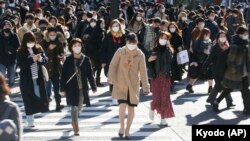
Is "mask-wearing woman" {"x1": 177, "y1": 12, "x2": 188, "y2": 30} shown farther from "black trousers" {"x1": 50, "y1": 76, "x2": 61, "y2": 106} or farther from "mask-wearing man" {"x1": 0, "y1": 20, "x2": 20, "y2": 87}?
"black trousers" {"x1": 50, "y1": 76, "x2": 61, "y2": 106}

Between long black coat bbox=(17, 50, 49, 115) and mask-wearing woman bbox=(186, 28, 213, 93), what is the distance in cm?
505

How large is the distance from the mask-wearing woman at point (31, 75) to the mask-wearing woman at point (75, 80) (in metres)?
0.72

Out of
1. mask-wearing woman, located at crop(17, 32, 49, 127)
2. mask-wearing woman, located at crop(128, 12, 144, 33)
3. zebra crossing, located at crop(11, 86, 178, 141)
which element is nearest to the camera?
zebra crossing, located at crop(11, 86, 178, 141)

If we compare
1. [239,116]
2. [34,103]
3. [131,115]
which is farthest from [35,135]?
[239,116]

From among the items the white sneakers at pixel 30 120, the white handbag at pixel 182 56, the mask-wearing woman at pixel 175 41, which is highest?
the mask-wearing woman at pixel 175 41

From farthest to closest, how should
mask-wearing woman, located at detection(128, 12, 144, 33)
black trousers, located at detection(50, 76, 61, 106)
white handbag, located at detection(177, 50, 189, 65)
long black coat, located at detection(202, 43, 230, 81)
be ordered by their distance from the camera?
mask-wearing woman, located at detection(128, 12, 144, 33)
white handbag, located at detection(177, 50, 189, 65)
black trousers, located at detection(50, 76, 61, 106)
long black coat, located at detection(202, 43, 230, 81)

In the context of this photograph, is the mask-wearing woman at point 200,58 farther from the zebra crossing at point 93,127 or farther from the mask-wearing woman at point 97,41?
the zebra crossing at point 93,127

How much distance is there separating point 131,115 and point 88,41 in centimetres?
579

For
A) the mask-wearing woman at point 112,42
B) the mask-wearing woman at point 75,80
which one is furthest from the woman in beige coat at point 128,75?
the mask-wearing woman at point 112,42

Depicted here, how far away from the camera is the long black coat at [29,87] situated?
431 inches

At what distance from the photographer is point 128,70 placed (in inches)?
404

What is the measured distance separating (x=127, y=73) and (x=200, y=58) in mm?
5279

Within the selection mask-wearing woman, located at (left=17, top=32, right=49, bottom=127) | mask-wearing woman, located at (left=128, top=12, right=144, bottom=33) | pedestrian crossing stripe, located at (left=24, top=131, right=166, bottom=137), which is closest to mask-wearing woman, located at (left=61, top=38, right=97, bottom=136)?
pedestrian crossing stripe, located at (left=24, top=131, right=166, bottom=137)

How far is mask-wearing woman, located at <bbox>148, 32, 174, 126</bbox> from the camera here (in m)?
11.3
